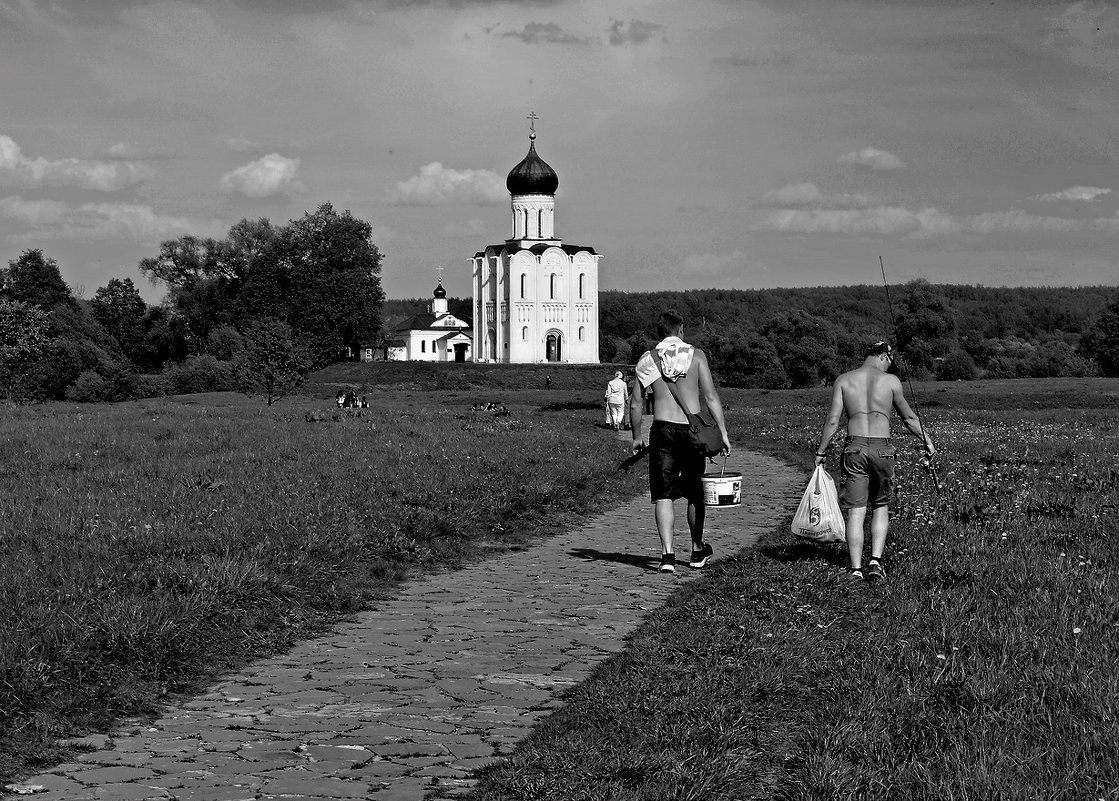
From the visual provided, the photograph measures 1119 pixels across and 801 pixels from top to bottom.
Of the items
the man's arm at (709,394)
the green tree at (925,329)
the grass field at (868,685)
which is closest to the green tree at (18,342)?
the man's arm at (709,394)

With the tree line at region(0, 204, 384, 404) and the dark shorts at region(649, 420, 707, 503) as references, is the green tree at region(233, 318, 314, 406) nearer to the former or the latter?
the tree line at region(0, 204, 384, 404)

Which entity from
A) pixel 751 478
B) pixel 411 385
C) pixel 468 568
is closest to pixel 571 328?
pixel 411 385

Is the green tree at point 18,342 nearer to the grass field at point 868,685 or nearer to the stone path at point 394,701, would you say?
the stone path at point 394,701

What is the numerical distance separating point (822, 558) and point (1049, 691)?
4895mm

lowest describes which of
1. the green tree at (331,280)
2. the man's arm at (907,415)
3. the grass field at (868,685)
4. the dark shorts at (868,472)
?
the grass field at (868,685)

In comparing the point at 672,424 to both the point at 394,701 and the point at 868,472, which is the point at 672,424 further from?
the point at 394,701

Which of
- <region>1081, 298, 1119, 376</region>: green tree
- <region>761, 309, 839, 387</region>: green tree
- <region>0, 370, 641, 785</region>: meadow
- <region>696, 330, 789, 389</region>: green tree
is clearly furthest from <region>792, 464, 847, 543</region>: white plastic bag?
<region>761, 309, 839, 387</region>: green tree

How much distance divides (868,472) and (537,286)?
4482 inches

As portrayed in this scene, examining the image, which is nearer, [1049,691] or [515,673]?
[1049,691]

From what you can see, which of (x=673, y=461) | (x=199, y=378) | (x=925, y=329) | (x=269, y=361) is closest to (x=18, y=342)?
(x=199, y=378)

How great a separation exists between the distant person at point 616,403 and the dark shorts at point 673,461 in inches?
872

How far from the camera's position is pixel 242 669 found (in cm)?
789

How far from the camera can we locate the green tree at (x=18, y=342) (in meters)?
61.0

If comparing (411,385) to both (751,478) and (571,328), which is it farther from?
(751,478)
